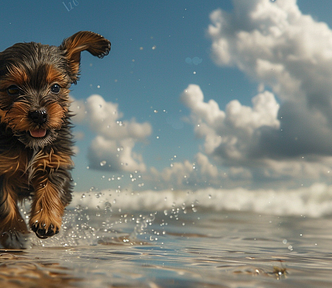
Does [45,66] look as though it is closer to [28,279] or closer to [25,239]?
[25,239]

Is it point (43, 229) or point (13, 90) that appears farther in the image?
point (13, 90)

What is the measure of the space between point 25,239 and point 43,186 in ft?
2.60

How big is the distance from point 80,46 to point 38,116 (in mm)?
1680

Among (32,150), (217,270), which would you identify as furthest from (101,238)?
(217,270)

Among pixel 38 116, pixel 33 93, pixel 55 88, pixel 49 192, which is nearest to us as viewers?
pixel 38 116

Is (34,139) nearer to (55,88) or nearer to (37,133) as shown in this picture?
(37,133)

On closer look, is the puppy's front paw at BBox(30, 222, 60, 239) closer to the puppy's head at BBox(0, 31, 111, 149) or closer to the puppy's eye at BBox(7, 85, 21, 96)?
the puppy's head at BBox(0, 31, 111, 149)

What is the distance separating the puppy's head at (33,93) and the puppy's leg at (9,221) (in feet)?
2.34

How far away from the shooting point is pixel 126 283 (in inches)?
91.9

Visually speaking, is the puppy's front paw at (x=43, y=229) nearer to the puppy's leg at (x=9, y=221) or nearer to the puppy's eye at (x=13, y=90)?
the puppy's leg at (x=9, y=221)

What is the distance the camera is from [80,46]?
5820 mm

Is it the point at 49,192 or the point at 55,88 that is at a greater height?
the point at 55,88

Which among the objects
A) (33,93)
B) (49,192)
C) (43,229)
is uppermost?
(33,93)

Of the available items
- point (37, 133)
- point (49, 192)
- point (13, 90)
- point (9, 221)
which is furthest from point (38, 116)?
point (9, 221)
